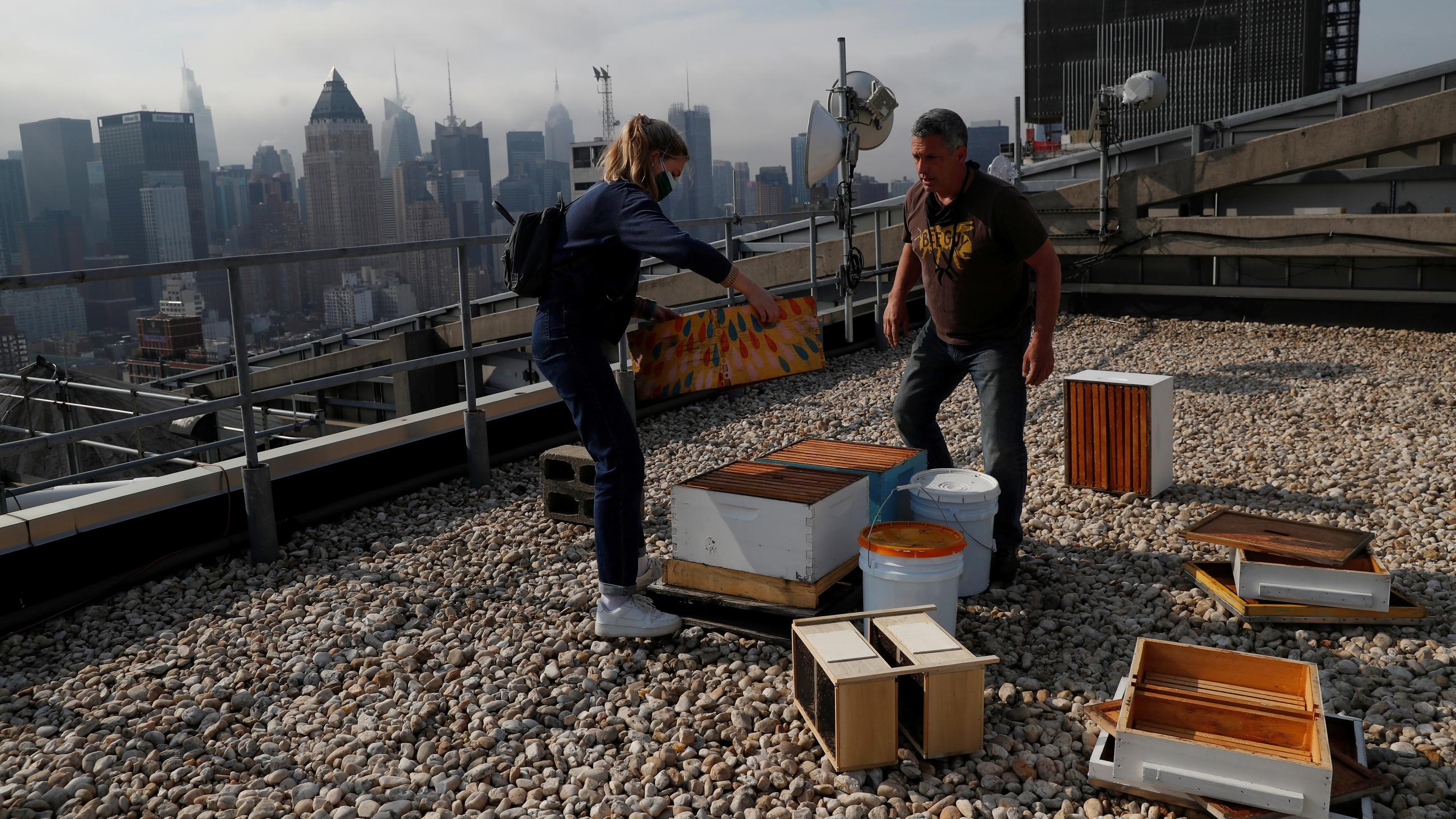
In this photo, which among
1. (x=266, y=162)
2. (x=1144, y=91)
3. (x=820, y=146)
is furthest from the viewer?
(x=266, y=162)

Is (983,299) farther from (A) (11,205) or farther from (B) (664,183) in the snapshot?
(A) (11,205)

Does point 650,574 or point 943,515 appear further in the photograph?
point 650,574

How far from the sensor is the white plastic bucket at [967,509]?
4.21 m

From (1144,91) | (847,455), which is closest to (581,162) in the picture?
(1144,91)

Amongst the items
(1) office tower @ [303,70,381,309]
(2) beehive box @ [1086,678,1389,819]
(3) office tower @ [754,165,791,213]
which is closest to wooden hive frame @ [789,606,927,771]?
(2) beehive box @ [1086,678,1389,819]

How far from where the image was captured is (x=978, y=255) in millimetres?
4246

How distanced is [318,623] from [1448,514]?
17.3ft

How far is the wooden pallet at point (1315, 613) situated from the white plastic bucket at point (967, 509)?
93cm

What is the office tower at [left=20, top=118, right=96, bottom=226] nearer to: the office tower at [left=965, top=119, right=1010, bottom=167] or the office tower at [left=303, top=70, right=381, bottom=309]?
the office tower at [left=303, top=70, right=381, bottom=309]

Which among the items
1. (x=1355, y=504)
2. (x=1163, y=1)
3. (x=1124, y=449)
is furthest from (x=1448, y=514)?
(x=1163, y=1)

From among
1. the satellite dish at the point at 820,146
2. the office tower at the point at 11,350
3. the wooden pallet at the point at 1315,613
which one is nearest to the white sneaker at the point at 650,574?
the wooden pallet at the point at 1315,613

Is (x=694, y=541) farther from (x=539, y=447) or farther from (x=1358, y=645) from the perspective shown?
(x=539, y=447)

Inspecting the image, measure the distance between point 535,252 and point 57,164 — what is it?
177 meters

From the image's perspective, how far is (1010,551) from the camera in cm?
451
